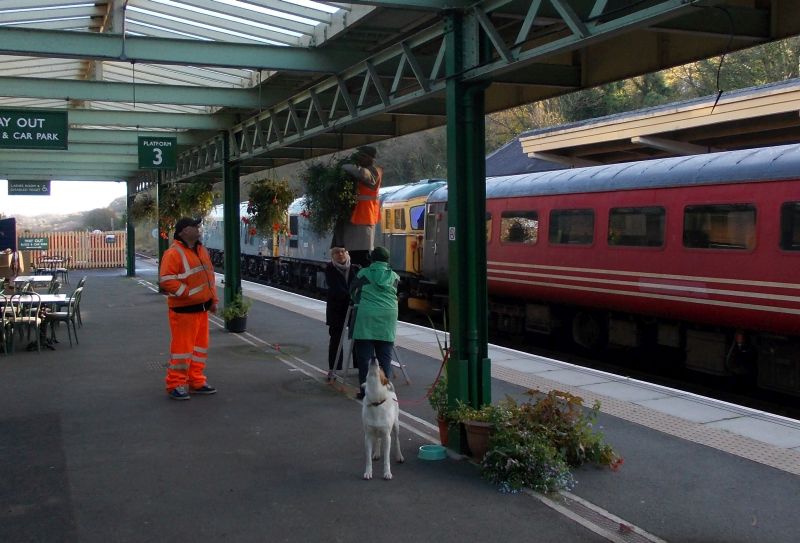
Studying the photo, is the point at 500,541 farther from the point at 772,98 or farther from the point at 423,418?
the point at 772,98

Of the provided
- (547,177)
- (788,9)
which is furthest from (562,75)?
(547,177)

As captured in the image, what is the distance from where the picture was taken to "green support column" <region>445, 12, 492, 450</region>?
240 inches

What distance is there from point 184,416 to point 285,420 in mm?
1007

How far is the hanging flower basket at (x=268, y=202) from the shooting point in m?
12.5

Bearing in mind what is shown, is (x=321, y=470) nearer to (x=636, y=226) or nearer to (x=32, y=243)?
(x=636, y=226)

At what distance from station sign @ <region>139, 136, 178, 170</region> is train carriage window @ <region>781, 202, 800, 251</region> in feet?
35.4

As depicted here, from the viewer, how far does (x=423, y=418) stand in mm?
7188

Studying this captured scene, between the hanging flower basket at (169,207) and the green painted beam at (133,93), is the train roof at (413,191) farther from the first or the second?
the green painted beam at (133,93)

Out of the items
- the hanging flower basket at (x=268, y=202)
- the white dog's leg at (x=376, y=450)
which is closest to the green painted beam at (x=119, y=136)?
the hanging flower basket at (x=268, y=202)

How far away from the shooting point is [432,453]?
5.90 m

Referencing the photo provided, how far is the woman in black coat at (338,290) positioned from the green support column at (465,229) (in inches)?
104

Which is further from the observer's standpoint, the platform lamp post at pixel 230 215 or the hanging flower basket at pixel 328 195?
the platform lamp post at pixel 230 215

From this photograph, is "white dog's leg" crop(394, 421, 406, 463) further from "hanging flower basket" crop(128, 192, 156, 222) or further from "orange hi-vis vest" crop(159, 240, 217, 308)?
"hanging flower basket" crop(128, 192, 156, 222)

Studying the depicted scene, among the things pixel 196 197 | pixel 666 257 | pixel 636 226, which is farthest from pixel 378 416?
pixel 196 197
